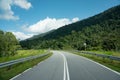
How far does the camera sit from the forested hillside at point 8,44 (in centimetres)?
8759

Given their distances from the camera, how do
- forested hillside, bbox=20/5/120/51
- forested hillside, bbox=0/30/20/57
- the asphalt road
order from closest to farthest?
the asphalt road
forested hillside, bbox=0/30/20/57
forested hillside, bbox=20/5/120/51

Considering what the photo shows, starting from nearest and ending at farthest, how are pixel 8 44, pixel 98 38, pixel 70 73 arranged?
pixel 70 73 → pixel 8 44 → pixel 98 38

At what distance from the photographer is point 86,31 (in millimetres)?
175875

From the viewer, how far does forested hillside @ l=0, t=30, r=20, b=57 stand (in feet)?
287

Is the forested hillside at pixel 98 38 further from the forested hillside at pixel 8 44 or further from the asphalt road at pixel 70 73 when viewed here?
the asphalt road at pixel 70 73

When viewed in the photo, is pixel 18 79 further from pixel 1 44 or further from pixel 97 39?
pixel 97 39

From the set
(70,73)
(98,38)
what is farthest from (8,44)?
(70,73)

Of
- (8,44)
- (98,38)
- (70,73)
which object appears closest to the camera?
(70,73)

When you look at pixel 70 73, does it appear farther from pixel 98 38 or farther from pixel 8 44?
pixel 98 38

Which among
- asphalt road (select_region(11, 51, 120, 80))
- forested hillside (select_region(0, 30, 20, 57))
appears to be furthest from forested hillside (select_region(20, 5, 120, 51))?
asphalt road (select_region(11, 51, 120, 80))

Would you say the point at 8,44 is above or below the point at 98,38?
below

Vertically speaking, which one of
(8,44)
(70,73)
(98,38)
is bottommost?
(70,73)

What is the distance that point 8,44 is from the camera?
92.4 m

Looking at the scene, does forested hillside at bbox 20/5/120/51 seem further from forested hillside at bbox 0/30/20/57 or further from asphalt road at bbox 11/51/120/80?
asphalt road at bbox 11/51/120/80
